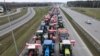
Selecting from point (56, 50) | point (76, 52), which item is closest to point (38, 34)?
point (56, 50)

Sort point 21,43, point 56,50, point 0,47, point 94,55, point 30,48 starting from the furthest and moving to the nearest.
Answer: point 21,43
point 0,47
point 56,50
point 94,55
point 30,48

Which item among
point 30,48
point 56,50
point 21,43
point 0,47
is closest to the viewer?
point 30,48

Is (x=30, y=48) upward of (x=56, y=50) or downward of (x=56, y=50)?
upward

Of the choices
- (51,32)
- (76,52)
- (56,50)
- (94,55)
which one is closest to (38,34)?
(51,32)

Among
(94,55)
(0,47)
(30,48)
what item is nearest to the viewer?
(30,48)

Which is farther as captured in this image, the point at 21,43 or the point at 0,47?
the point at 21,43

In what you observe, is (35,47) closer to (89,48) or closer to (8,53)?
(8,53)

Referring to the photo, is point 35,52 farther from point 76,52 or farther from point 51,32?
point 51,32

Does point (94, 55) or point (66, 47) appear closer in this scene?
point (66, 47)

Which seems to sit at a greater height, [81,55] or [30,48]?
[30,48]
